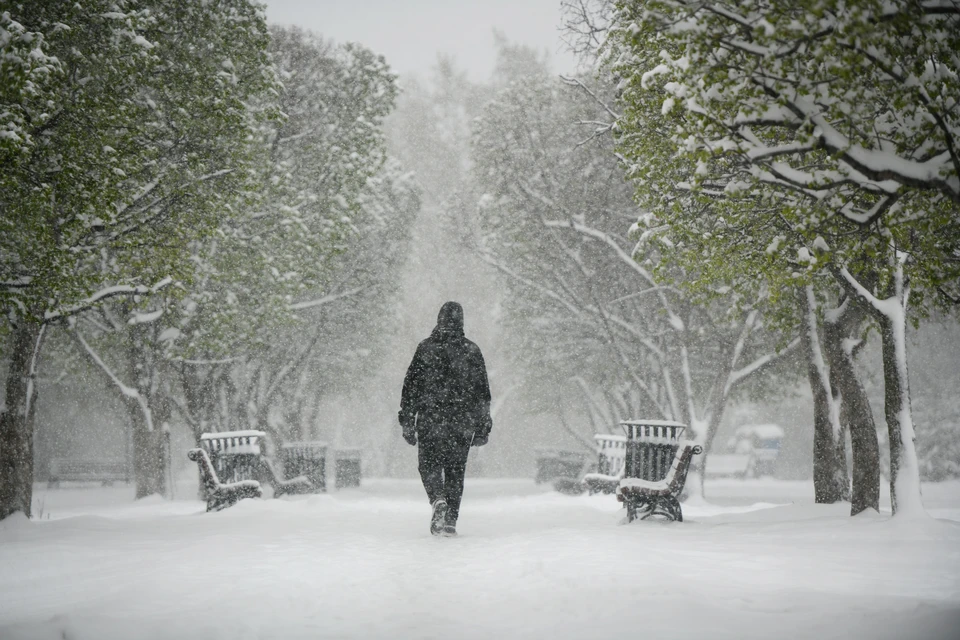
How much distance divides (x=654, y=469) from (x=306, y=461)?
989cm

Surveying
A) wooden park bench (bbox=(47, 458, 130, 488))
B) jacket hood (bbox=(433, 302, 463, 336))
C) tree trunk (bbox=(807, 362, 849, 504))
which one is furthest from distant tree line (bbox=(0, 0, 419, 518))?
tree trunk (bbox=(807, 362, 849, 504))

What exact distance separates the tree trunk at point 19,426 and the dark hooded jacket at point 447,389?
594 centimetres

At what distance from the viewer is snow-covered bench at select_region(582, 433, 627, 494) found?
1467 centimetres

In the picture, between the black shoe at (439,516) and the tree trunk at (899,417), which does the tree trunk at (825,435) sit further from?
the black shoe at (439,516)

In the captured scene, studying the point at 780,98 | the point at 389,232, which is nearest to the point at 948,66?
the point at 780,98

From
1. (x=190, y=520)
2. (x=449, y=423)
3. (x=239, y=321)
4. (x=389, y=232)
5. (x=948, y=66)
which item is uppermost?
(x=389, y=232)

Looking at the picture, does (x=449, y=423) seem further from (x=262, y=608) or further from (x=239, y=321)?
(x=239, y=321)

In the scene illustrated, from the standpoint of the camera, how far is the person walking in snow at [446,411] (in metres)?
7.62

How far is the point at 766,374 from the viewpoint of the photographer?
60.0 ft

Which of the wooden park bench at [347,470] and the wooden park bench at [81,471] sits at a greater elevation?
the wooden park bench at [347,470]

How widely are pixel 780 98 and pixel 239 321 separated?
12.8 meters

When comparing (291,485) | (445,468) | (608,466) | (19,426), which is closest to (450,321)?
(445,468)

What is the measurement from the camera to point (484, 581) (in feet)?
17.0

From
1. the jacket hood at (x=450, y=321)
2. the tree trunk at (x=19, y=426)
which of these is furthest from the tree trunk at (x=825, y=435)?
the tree trunk at (x=19, y=426)
